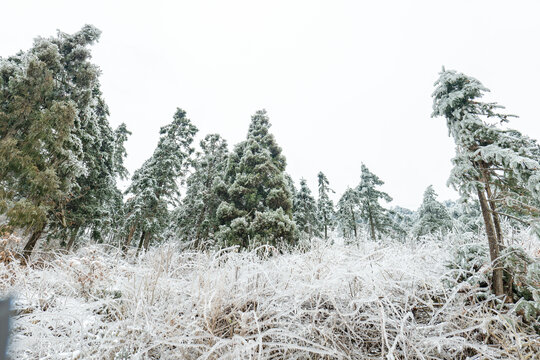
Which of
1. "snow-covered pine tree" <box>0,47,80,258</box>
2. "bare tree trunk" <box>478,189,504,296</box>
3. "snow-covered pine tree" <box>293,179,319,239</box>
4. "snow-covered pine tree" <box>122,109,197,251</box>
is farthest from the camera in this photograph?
"snow-covered pine tree" <box>293,179,319,239</box>

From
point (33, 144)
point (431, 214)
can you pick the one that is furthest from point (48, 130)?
point (431, 214)

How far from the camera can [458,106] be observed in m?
3.02

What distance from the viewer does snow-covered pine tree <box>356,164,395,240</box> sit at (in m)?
21.9

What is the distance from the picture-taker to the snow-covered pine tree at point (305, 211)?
888 inches

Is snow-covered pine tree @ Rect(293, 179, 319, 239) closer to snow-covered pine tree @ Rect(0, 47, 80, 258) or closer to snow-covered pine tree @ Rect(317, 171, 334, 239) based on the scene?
snow-covered pine tree @ Rect(317, 171, 334, 239)

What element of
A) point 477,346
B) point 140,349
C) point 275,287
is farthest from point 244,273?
point 477,346

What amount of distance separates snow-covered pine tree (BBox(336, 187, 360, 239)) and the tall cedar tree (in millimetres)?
20371

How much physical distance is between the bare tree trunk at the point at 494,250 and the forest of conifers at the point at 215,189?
0.01 meters

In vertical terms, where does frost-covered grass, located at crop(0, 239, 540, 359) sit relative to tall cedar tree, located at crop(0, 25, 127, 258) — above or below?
below

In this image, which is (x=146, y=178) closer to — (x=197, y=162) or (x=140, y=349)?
(x=197, y=162)

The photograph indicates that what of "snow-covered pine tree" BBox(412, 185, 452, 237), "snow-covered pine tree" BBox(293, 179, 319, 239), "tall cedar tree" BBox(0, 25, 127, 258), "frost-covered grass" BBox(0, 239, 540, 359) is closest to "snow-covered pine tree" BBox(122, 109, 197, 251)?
"tall cedar tree" BBox(0, 25, 127, 258)

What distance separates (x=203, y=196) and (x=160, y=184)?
11.0ft

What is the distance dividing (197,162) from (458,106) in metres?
19.3

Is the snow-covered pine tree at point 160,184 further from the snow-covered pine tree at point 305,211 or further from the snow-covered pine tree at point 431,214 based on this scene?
the snow-covered pine tree at point 431,214
